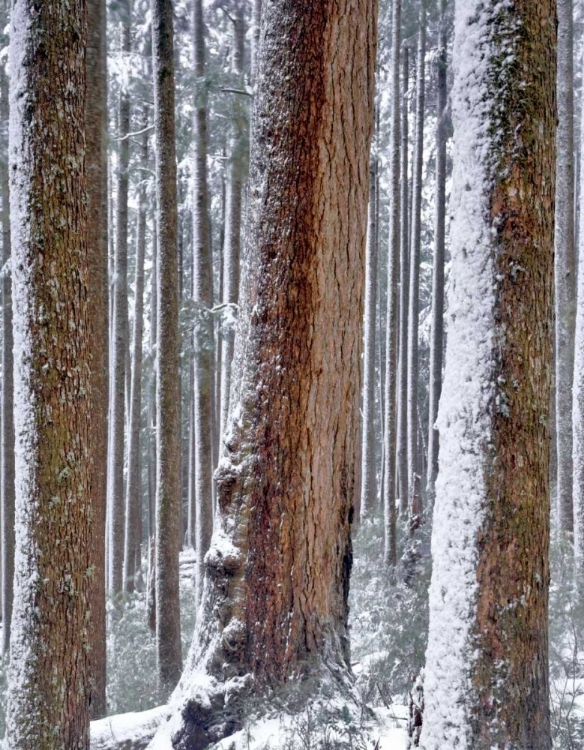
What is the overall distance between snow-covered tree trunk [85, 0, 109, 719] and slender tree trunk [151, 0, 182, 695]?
838mm

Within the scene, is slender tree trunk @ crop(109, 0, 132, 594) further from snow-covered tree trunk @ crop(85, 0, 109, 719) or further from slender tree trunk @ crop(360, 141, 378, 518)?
slender tree trunk @ crop(360, 141, 378, 518)

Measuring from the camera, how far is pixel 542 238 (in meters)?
3.02

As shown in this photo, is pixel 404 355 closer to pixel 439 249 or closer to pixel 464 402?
pixel 439 249

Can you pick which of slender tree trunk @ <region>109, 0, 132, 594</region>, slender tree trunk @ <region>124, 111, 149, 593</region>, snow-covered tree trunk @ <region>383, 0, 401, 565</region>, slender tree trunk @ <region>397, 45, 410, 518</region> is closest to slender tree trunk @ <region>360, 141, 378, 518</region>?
slender tree trunk @ <region>397, 45, 410, 518</region>

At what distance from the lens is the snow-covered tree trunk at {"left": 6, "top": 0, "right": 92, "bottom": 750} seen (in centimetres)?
348

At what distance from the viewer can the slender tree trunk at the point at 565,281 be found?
33.8ft

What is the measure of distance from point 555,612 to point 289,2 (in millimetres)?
5316

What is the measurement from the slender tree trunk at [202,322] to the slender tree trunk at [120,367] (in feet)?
5.62

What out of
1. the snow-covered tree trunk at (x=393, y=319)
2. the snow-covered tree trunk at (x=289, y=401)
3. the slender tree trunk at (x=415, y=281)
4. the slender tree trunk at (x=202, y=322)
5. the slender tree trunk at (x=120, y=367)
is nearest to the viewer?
the snow-covered tree trunk at (x=289, y=401)

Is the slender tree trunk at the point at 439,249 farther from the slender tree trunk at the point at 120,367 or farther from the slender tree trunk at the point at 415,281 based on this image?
the slender tree trunk at the point at 120,367

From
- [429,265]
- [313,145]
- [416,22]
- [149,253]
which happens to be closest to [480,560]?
[313,145]

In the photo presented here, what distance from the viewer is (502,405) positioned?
2.97 metres

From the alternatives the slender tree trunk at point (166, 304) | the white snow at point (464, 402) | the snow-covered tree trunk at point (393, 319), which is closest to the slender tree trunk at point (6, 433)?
the slender tree trunk at point (166, 304)

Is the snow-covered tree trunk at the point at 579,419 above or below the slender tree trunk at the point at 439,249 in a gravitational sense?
below
